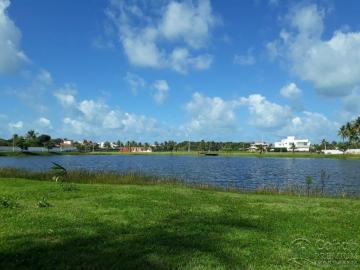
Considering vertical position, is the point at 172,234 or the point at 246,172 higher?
the point at 172,234

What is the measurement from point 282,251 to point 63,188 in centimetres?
1439

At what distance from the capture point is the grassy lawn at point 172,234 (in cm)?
947

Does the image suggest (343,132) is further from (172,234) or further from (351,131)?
(172,234)

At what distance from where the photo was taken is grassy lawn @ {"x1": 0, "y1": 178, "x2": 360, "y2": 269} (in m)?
9.47

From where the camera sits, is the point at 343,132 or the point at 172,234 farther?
the point at 343,132

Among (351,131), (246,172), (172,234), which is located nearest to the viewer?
(172,234)

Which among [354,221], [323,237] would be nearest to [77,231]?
[323,237]

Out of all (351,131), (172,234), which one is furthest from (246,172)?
(351,131)

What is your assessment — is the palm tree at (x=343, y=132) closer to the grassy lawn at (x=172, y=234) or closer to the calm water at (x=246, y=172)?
the calm water at (x=246, y=172)

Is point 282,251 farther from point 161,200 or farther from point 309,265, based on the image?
point 161,200

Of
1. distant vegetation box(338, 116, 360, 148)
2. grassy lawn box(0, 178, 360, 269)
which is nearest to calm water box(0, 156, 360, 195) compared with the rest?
grassy lawn box(0, 178, 360, 269)

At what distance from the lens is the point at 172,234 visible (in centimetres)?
1193

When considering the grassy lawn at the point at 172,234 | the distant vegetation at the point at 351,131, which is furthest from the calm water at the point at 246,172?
the distant vegetation at the point at 351,131

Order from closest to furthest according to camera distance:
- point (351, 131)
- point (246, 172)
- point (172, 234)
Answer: point (172, 234), point (246, 172), point (351, 131)
